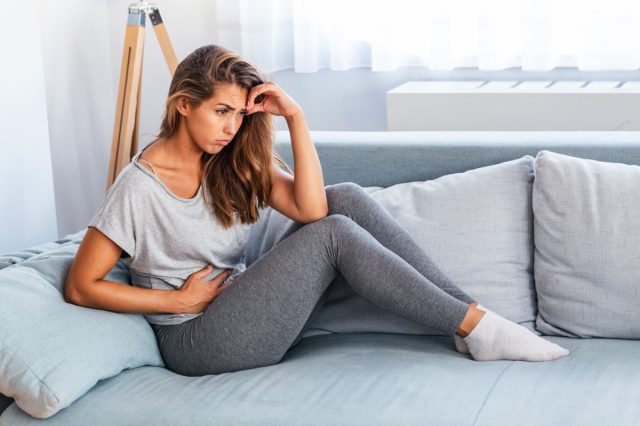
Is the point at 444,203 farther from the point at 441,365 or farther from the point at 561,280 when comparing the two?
the point at 441,365

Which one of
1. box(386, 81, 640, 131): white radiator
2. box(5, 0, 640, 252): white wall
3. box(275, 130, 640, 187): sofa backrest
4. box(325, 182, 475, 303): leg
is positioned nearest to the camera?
box(325, 182, 475, 303): leg

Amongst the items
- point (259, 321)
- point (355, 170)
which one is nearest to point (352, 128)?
point (355, 170)

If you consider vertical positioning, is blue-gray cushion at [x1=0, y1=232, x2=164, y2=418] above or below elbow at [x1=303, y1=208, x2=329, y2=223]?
below

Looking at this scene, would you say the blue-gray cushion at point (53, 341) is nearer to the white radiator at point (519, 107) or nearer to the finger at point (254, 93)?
the finger at point (254, 93)

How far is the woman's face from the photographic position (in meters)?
2.04

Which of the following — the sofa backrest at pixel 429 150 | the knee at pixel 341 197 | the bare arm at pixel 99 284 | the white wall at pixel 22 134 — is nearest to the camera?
the bare arm at pixel 99 284

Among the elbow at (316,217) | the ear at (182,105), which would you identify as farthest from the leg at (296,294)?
the ear at (182,105)

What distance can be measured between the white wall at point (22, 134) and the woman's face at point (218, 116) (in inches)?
34.8

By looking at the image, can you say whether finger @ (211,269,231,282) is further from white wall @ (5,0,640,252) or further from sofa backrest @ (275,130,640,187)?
white wall @ (5,0,640,252)

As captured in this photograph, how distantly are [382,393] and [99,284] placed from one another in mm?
611

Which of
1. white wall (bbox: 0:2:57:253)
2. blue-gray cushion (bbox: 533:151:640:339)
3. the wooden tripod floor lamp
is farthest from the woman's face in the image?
the wooden tripod floor lamp

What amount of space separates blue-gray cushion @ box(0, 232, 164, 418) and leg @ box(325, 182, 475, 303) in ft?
1.66

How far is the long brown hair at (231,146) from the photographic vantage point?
2.05 m

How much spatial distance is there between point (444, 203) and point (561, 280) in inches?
12.6
